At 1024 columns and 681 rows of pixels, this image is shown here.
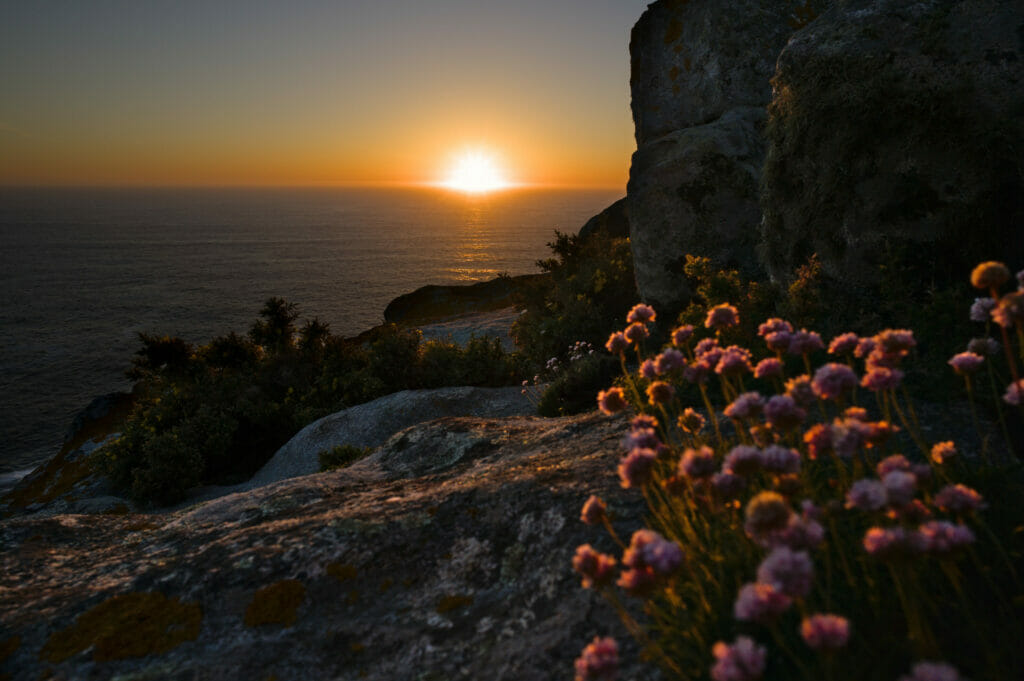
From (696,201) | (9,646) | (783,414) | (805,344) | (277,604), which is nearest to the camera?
(783,414)

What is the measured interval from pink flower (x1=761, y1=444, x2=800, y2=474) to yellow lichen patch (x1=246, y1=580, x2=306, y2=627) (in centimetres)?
301

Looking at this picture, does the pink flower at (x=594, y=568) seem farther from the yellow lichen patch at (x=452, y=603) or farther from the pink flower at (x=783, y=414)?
the yellow lichen patch at (x=452, y=603)

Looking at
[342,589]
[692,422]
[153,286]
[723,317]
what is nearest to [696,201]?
[723,317]

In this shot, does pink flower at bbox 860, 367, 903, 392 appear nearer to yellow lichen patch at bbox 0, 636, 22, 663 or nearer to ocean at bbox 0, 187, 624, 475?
yellow lichen patch at bbox 0, 636, 22, 663

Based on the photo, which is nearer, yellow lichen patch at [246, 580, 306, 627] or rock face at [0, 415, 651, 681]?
rock face at [0, 415, 651, 681]

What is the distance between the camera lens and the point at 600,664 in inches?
72.0

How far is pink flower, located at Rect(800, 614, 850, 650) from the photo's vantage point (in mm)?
1544

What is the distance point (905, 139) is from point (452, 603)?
706 cm

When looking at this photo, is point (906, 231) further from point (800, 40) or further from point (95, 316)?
point (95, 316)

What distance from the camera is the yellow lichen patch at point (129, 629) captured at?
134 inches

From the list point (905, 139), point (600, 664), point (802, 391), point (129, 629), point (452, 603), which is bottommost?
point (129, 629)

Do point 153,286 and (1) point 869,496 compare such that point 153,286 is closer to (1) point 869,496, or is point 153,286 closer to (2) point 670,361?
(2) point 670,361

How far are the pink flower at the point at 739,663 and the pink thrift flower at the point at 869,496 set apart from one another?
0.69 meters

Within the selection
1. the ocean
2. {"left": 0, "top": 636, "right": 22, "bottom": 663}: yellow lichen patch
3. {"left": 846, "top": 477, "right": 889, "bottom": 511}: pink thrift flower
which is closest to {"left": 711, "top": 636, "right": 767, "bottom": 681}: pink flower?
{"left": 846, "top": 477, "right": 889, "bottom": 511}: pink thrift flower
